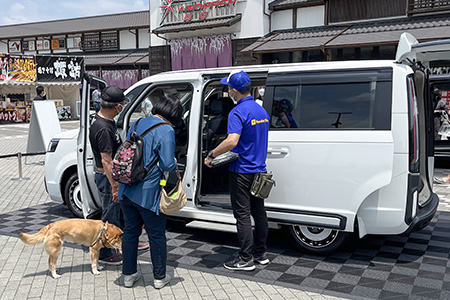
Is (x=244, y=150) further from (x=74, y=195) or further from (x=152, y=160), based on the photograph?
(x=74, y=195)

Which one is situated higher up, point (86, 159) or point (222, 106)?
point (222, 106)

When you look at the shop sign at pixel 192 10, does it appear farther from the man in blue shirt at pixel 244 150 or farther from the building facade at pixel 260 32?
the man in blue shirt at pixel 244 150

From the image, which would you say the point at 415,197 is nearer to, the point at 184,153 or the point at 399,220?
the point at 399,220

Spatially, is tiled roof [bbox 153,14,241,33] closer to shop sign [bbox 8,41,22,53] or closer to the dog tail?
the dog tail

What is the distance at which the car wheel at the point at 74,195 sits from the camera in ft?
18.8

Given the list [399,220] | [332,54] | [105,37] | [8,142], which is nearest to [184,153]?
[399,220]

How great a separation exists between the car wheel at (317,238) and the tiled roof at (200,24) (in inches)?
686

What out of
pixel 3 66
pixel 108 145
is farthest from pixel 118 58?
pixel 108 145

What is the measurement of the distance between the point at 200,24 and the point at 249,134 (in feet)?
61.1

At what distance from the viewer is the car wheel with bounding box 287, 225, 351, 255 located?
426 cm

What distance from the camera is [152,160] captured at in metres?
3.40

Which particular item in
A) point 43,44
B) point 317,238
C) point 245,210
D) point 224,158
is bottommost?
point 317,238

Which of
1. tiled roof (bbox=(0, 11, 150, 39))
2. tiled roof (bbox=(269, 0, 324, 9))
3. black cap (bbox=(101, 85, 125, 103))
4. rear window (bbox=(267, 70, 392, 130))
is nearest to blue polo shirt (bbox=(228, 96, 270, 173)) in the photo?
rear window (bbox=(267, 70, 392, 130))

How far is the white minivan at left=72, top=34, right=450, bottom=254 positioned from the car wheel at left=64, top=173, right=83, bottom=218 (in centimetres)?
105
